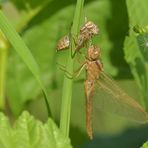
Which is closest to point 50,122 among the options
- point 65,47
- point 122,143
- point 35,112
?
point 65,47

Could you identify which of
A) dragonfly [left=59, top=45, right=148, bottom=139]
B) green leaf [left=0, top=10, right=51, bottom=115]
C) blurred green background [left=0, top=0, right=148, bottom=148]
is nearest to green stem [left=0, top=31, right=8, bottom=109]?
blurred green background [left=0, top=0, right=148, bottom=148]

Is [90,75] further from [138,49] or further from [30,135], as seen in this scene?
[30,135]

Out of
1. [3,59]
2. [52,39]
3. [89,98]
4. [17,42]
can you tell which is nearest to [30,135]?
[17,42]

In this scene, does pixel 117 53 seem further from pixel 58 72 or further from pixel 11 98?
pixel 11 98

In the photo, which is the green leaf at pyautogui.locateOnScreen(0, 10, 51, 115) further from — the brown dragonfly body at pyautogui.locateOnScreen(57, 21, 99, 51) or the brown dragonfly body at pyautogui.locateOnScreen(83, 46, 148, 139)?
the brown dragonfly body at pyautogui.locateOnScreen(83, 46, 148, 139)

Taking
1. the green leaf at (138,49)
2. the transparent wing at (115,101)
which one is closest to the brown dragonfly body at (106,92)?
the transparent wing at (115,101)
